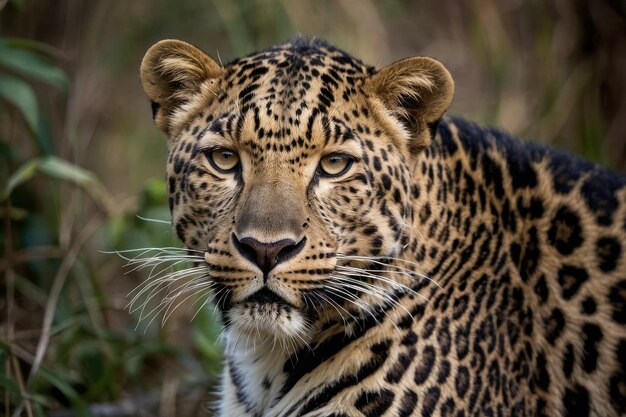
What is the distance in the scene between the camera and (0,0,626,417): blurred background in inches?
297

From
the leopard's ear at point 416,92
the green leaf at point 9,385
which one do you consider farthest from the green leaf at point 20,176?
the leopard's ear at point 416,92

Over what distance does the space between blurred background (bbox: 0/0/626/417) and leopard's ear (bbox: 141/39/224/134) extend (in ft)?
2.11

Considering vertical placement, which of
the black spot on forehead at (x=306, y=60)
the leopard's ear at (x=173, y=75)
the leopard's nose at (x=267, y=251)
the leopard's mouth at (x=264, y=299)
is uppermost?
the black spot on forehead at (x=306, y=60)

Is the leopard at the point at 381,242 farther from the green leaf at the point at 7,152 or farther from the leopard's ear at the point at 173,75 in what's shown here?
the green leaf at the point at 7,152

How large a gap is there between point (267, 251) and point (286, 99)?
851 millimetres

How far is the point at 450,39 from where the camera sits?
16.6 metres

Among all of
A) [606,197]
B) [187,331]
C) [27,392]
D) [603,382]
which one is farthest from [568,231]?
[187,331]

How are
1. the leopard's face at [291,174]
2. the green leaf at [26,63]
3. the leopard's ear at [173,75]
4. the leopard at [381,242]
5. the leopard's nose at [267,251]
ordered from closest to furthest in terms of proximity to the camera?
the leopard's nose at [267,251] → the leopard's face at [291,174] → the leopard at [381,242] → the leopard's ear at [173,75] → the green leaf at [26,63]

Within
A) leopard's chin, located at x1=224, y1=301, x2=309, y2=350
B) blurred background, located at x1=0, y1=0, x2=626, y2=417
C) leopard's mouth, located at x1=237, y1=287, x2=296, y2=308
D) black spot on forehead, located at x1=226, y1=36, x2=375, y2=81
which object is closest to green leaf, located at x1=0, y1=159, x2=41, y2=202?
blurred background, located at x1=0, y1=0, x2=626, y2=417

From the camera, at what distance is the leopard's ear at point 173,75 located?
18.4ft

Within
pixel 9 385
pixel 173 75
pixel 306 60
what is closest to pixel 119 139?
pixel 9 385

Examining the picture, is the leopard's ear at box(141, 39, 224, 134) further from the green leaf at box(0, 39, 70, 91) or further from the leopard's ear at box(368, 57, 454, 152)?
the green leaf at box(0, 39, 70, 91)

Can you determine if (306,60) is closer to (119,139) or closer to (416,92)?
(416,92)

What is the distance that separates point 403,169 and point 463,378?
→ 44.9 inches
